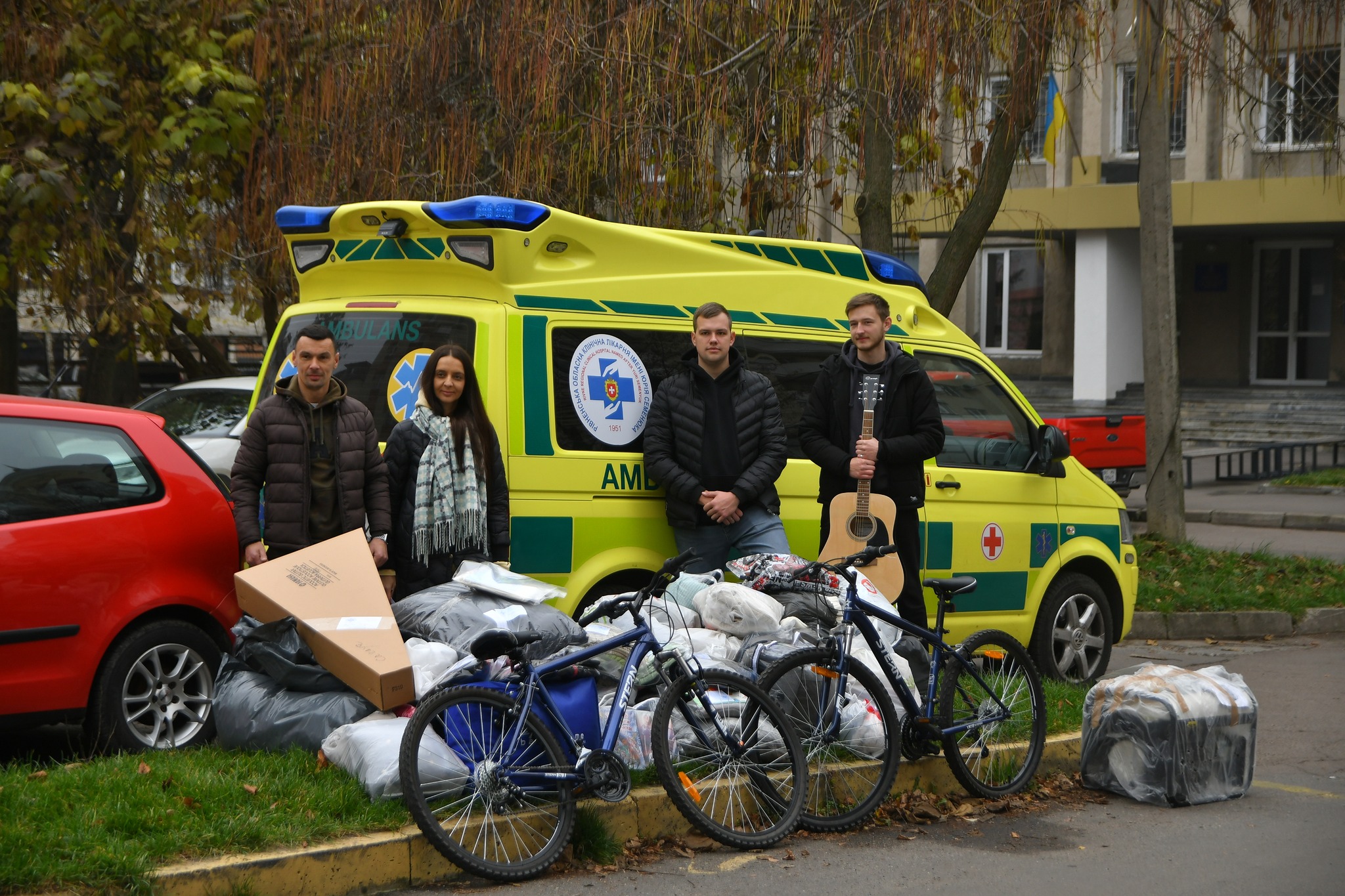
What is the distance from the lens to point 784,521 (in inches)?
279

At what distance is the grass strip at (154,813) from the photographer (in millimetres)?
4082

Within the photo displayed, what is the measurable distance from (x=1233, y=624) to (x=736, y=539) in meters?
5.68

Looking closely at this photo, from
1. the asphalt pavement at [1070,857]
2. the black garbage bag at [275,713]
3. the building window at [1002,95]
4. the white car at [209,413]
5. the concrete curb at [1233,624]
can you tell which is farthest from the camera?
the white car at [209,413]

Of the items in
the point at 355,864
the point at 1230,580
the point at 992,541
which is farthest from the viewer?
the point at 1230,580

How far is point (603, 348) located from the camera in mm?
6449

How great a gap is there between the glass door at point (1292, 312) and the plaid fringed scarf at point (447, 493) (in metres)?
26.0

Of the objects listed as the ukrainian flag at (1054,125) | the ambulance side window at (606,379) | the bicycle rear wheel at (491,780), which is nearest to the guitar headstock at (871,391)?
the ambulance side window at (606,379)

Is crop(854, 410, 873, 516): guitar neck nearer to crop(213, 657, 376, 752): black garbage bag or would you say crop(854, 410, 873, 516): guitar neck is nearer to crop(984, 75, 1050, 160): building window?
crop(213, 657, 376, 752): black garbage bag

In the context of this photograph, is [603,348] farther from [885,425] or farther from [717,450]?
[885,425]

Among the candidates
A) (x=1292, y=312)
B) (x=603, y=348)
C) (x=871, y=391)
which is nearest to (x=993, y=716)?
(x=871, y=391)

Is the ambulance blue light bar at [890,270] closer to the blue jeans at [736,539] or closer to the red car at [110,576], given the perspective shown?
the blue jeans at [736,539]

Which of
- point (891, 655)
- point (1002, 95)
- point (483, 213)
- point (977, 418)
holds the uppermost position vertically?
point (1002, 95)

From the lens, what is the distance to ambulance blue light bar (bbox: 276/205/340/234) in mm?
6461

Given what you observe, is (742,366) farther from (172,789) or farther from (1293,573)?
(1293,573)
